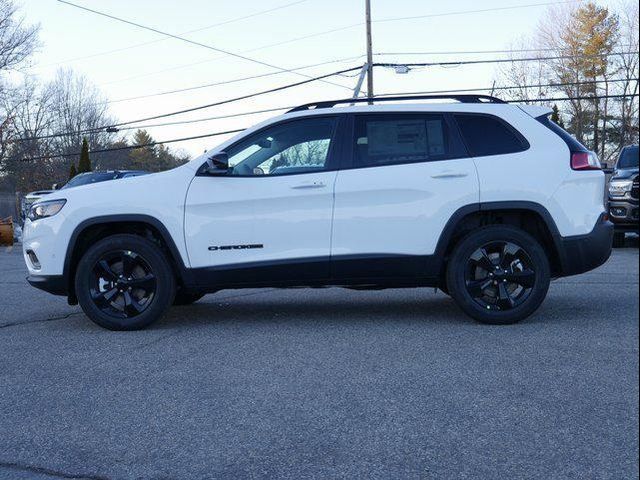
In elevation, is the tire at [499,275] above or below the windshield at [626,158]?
below

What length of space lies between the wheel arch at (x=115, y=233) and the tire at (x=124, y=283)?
0.10 m

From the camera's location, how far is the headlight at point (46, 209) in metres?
6.02

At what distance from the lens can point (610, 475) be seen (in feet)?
9.28

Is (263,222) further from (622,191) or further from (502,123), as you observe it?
(622,191)

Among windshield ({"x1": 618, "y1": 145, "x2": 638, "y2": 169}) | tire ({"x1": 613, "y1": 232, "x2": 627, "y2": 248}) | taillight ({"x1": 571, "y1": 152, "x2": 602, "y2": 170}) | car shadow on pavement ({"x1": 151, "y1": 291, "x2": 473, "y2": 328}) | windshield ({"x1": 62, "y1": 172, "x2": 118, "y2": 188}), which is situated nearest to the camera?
tire ({"x1": 613, "y1": 232, "x2": 627, "y2": 248})

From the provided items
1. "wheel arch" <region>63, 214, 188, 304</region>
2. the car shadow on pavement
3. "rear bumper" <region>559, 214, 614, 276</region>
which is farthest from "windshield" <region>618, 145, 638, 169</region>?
"wheel arch" <region>63, 214, 188, 304</region>


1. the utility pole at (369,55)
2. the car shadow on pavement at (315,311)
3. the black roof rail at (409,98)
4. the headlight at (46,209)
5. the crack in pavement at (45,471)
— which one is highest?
the utility pole at (369,55)

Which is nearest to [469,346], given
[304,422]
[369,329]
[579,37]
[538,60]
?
[369,329]

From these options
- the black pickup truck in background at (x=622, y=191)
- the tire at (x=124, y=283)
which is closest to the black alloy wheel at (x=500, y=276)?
the black pickup truck in background at (x=622, y=191)

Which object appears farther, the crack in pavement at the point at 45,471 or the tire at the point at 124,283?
the tire at the point at 124,283

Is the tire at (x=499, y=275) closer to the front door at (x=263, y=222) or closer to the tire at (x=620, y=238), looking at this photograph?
the tire at (x=620, y=238)

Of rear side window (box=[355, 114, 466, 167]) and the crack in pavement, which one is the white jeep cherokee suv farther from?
the crack in pavement

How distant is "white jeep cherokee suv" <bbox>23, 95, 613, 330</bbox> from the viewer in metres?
5.70

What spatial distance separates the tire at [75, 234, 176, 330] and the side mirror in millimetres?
821
